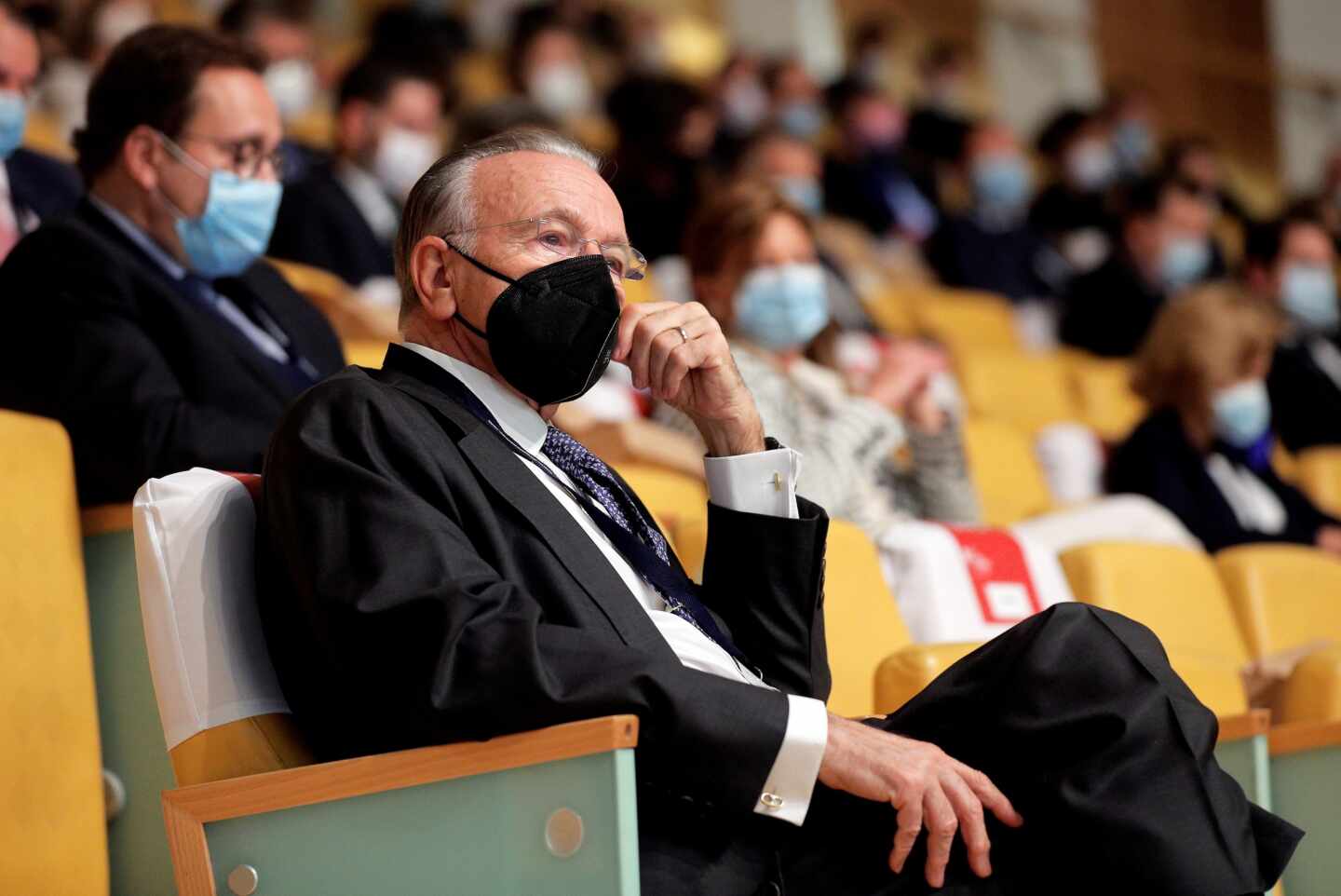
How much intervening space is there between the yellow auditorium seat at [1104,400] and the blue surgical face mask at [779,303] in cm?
207

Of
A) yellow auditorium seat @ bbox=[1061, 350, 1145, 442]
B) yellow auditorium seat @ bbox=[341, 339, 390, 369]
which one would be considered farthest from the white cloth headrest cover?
yellow auditorium seat @ bbox=[1061, 350, 1145, 442]

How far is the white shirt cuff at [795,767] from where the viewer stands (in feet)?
4.69

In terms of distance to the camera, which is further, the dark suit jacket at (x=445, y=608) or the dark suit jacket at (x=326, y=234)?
the dark suit jacket at (x=326, y=234)

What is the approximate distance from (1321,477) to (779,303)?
82.9 inches

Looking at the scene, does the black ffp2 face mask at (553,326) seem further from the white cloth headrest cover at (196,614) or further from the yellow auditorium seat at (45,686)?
the yellow auditorium seat at (45,686)

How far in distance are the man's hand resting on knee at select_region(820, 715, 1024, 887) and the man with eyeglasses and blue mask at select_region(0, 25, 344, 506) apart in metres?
0.97

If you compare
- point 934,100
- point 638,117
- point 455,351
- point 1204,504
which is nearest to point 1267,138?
point 934,100

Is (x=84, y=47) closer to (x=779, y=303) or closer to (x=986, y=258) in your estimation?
(x=779, y=303)

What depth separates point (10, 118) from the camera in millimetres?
2734

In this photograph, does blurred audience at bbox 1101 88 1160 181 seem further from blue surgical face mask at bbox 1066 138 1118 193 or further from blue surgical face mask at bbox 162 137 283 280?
blue surgical face mask at bbox 162 137 283 280

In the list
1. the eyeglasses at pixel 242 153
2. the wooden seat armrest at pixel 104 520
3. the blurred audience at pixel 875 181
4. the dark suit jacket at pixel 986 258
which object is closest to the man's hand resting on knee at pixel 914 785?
the wooden seat armrest at pixel 104 520

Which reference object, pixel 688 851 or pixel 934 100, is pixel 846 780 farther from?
pixel 934 100

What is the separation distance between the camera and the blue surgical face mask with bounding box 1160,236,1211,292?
6113mm

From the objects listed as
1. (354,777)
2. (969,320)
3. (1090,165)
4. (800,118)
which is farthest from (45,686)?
(1090,165)
